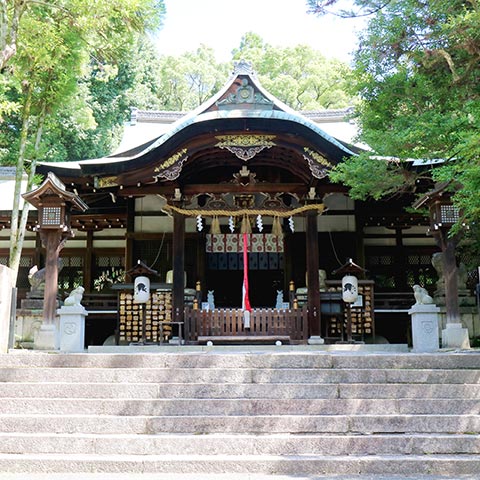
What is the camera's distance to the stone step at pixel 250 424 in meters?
5.38

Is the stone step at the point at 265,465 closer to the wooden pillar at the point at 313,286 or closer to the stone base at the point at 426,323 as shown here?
the stone base at the point at 426,323

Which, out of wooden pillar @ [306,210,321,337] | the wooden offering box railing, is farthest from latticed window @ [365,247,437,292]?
the wooden offering box railing

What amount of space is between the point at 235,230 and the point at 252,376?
7.90m

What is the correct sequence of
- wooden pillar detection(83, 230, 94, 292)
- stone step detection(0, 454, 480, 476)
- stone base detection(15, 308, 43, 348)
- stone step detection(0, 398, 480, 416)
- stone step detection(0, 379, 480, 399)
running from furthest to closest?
wooden pillar detection(83, 230, 94, 292) < stone base detection(15, 308, 43, 348) < stone step detection(0, 379, 480, 399) < stone step detection(0, 398, 480, 416) < stone step detection(0, 454, 480, 476)

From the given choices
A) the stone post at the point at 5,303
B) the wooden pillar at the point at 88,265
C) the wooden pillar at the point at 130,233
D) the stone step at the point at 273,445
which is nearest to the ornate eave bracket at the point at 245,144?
the wooden pillar at the point at 130,233

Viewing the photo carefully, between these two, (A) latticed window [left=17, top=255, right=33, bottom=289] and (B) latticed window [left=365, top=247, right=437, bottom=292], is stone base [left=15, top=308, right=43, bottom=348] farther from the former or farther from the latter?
(B) latticed window [left=365, top=247, right=437, bottom=292]

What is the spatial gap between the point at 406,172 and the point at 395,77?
1.51 metres

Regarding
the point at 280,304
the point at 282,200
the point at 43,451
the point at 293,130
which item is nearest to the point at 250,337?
the point at 280,304

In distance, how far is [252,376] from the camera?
6.22 metres

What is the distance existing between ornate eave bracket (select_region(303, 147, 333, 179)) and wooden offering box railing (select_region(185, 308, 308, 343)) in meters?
2.75

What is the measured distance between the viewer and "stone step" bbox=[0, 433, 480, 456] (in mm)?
5074

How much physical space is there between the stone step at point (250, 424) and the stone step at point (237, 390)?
15.7 inches

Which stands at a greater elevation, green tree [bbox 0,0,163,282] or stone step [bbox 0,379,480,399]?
green tree [bbox 0,0,163,282]

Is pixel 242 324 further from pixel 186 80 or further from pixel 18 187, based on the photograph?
pixel 186 80
